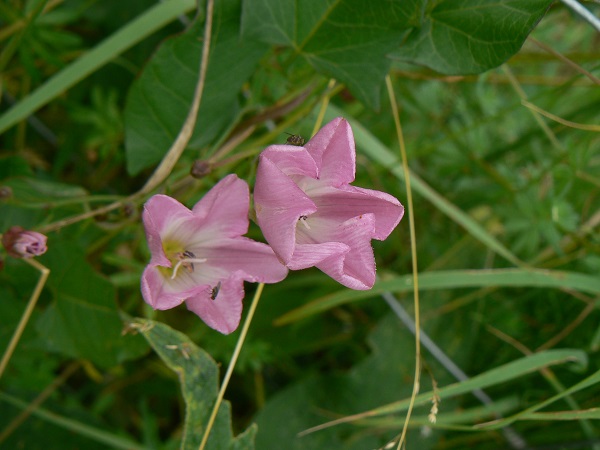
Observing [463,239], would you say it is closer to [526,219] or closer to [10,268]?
[526,219]

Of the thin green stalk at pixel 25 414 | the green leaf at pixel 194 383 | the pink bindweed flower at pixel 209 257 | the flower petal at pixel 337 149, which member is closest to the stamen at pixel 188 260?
the pink bindweed flower at pixel 209 257

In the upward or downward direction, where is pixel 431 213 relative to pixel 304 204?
downward

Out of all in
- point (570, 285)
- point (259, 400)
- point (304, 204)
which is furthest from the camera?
point (259, 400)

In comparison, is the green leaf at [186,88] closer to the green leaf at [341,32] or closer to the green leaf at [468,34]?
the green leaf at [341,32]

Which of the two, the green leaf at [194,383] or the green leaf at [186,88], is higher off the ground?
the green leaf at [186,88]

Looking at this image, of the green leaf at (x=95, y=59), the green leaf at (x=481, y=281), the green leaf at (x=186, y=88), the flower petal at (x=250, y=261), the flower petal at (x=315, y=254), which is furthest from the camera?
the green leaf at (x=481, y=281)

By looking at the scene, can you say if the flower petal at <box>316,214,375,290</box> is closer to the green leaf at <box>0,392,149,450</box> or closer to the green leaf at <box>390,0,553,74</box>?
the green leaf at <box>390,0,553,74</box>

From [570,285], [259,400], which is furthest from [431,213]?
[259,400]

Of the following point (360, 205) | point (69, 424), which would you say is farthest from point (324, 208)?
point (69, 424)
